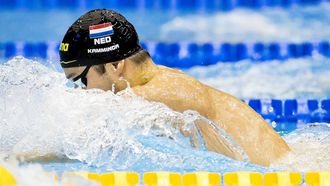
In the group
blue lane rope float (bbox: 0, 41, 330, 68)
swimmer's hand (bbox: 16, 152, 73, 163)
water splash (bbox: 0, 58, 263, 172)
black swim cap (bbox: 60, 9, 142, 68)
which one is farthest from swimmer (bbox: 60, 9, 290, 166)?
blue lane rope float (bbox: 0, 41, 330, 68)

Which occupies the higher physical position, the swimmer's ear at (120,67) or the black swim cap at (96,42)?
the black swim cap at (96,42)

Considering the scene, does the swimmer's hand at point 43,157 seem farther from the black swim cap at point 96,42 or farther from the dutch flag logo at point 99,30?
the dutch flag logo at point 99,30

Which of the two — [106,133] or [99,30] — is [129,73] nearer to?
[99,30]

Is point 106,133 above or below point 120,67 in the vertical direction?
below

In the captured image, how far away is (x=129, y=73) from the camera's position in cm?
320

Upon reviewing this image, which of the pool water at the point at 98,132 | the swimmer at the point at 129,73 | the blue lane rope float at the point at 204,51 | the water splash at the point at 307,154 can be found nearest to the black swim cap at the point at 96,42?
the swimmer at the point at 129,73

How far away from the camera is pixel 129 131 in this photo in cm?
306

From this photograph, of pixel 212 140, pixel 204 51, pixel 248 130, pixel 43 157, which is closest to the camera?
pixel 43 157

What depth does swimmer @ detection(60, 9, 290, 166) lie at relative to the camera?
3180 mm

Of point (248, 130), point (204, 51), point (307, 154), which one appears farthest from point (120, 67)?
point (204, 51)

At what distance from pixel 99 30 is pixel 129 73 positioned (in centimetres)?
23

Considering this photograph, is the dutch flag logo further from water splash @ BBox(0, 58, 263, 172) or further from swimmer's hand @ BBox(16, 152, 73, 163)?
swimmer's hand @ BBox(16, 152, 73, 163)

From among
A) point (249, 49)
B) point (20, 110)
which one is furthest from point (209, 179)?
point (249, 49)

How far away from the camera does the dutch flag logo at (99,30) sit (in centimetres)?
321
